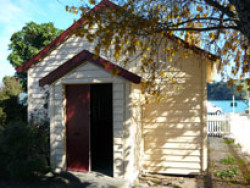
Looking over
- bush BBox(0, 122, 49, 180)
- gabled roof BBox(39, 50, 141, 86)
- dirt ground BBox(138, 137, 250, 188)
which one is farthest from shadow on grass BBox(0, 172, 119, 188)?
gabled roof BBox(39, 50, 141, 86)

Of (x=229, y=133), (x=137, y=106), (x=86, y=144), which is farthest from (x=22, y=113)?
(x=229, y=133)

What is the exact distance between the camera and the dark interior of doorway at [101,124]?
354 inches

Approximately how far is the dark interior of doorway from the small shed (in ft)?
0.22

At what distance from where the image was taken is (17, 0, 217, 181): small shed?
6426 mm

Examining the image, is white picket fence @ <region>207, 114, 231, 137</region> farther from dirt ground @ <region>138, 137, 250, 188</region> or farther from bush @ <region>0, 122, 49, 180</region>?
bush @ <region>0, 122, 49, 180</region>

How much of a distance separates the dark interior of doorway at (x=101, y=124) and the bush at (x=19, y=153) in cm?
277

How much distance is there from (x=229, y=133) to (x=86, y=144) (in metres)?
11.3

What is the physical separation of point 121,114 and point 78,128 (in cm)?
139

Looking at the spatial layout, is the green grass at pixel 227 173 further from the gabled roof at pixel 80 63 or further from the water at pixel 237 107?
the gabled roof at pixel 80 63

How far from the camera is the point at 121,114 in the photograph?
642cm

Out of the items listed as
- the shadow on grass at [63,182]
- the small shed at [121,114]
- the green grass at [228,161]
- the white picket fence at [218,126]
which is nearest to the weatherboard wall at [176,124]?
the small shed at [121,114]

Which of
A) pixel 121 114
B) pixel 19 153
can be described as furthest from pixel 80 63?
pixel 19 153

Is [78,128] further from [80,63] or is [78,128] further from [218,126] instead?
[218,126]

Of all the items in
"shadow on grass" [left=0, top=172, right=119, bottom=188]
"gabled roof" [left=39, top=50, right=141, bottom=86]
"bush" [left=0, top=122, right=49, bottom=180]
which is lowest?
"shadow on grass" [left=0, top=172, right=119, bottom=188]
